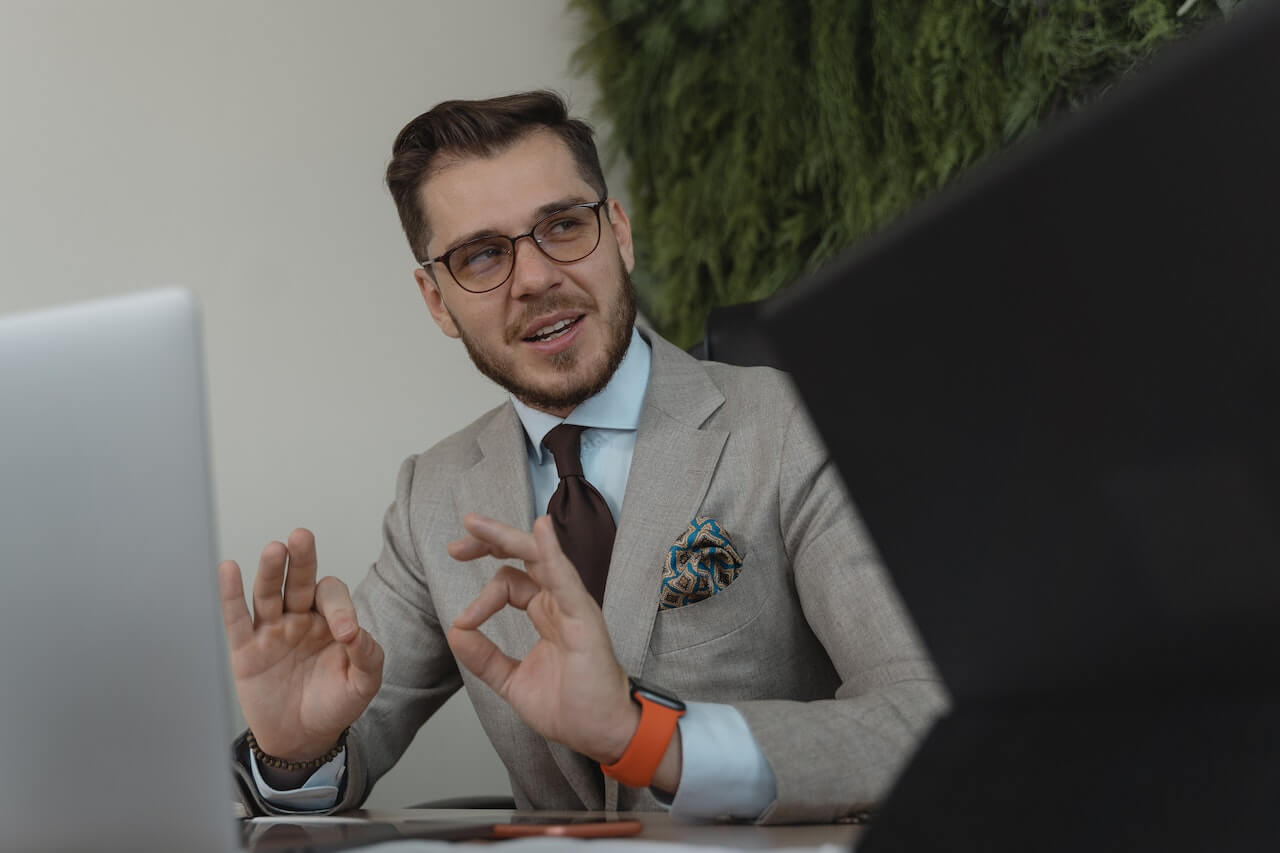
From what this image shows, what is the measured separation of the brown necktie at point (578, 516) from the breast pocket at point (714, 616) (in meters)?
0.09

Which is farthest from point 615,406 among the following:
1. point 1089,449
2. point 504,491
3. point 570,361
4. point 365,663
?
point 1089,449

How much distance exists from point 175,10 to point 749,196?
146 centimetres

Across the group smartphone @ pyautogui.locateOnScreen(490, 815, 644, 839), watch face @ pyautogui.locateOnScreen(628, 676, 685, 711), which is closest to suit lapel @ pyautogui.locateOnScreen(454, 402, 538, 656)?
watch face @ pyautogui.locateOnScreen(628, 676, 685, 711)

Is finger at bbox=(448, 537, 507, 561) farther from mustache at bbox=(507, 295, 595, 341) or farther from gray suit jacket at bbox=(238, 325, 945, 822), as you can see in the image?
mustache at bbox=(507, 295, 595, 341)

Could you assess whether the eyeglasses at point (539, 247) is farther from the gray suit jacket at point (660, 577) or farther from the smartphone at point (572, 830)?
the smartphone at point (572, 830)

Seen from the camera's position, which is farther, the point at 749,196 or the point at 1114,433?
the point at 749,196

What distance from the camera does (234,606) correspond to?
118cm

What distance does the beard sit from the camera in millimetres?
1614

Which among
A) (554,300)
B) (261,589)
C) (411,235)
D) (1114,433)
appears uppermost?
(411,235)

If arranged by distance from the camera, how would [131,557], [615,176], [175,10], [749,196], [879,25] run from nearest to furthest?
[131,557], [879,25], [175,10], [749,196], [615,176]

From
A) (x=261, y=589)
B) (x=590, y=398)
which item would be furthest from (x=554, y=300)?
(x=261, y=589)

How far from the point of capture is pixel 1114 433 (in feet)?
1.52

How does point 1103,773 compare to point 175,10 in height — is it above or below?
below

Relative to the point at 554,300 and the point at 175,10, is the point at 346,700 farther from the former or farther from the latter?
the point at 175,10
